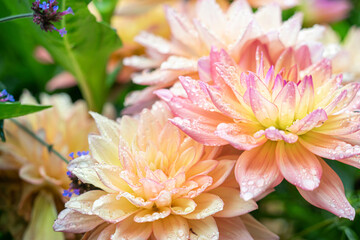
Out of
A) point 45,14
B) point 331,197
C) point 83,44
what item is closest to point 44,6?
point 45,14

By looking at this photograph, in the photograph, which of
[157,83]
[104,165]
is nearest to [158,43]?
[157,83]

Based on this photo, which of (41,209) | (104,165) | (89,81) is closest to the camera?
(104,165)

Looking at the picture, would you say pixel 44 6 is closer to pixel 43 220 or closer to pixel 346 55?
pixel 43 220

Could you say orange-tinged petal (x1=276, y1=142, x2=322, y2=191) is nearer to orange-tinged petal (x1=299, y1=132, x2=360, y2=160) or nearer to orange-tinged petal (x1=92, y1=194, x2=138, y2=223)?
orange-tinged petal (x1=299, y1=132, x2=360, y2=160)

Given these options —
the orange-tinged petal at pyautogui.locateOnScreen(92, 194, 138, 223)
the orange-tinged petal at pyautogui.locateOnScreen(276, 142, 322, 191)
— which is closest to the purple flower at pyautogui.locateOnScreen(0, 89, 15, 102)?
the orange-tinged petal at pyautogui.locateOnScreen(92, 194, 138, 223)

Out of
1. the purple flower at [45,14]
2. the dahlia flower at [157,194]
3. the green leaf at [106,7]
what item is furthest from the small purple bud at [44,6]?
the green leaf at [106,7]

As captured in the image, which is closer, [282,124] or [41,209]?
[282,124]

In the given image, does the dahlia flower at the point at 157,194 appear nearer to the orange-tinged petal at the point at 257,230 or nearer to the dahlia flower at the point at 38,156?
Answer: the orange-tinged petal at the point at 257,230

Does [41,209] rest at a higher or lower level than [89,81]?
lower

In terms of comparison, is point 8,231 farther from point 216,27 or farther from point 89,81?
point 216,27
